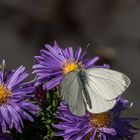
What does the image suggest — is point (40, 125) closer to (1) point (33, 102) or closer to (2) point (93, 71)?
(1) point (33, 102)

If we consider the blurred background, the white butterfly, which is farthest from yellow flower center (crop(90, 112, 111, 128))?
the blurred background

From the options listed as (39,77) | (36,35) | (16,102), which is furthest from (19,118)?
(36,35)

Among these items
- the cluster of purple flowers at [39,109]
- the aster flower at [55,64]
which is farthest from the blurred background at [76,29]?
the cluster of purple flowers at [39,109]

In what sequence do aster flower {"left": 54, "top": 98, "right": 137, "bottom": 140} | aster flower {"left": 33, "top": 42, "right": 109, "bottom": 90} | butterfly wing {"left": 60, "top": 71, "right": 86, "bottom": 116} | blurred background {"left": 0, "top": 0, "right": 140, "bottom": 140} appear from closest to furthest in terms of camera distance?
butterfly wing {"left": 60, "top": 71, "right": 86, "bottom": 116}
aster flower {"left": 54, "top": 98, "right": 137, "bottom": 140}
aster flower {"left": 33, "top": 42, "right": 109, "bottom": 90}
blurred background {"left": 0, "top": 0, "right": 140, "bottom": 140}

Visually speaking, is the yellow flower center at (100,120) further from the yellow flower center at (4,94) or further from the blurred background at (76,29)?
the blurred background at (76,29)

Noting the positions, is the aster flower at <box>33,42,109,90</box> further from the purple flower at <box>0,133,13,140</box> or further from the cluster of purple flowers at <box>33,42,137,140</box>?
the purple flower at <box>0,133,13,140</box>

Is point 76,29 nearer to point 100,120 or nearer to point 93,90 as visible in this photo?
point 100,120
